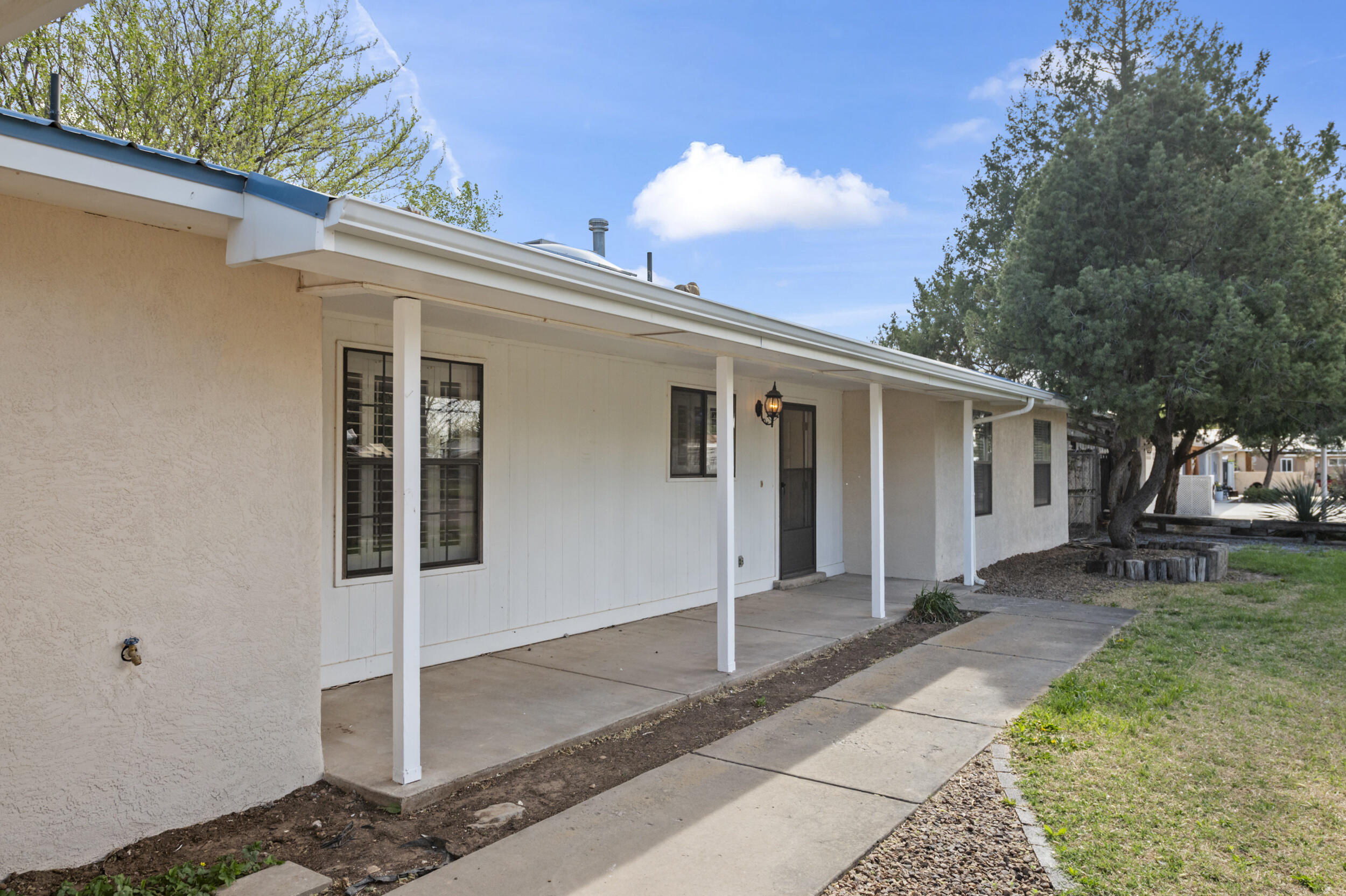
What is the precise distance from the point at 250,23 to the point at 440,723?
48.1ft

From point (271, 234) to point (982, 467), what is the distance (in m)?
10.3

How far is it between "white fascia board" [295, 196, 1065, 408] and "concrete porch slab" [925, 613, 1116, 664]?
97.9 inches

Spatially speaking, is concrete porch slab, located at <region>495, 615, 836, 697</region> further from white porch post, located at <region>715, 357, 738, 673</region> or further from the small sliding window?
the small sliding window

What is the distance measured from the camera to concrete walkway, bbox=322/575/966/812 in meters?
4.12

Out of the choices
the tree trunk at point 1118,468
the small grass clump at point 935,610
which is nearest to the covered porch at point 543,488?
the small grass clump at point 935,610

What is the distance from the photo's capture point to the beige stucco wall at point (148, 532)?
302cm

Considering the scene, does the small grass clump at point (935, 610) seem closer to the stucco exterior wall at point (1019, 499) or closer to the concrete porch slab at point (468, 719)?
the stucco exterior wall at point (1019, 499)

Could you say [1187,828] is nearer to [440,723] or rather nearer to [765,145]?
[440,723]

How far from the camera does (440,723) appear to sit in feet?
A: 15.3

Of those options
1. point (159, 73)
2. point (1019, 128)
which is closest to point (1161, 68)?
point (1019, 128)

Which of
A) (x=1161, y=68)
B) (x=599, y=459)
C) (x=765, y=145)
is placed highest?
(x=765, y=145)

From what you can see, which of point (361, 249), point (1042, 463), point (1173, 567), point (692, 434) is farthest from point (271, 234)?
point (1042, 463)

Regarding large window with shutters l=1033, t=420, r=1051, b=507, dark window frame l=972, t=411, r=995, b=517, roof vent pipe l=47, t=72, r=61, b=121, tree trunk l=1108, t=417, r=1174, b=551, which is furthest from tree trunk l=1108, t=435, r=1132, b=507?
roof vent pipe l=47, t=72, r=61, b=121

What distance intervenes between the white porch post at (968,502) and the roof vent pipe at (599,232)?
15.9ft
